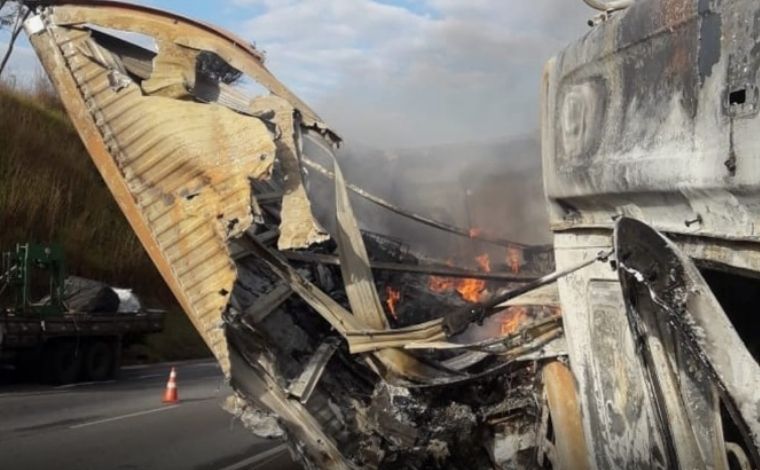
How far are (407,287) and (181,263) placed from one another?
3.80 ft

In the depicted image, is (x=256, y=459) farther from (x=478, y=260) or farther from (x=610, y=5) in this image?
(x=610, y=5)

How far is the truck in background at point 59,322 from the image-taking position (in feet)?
47.0

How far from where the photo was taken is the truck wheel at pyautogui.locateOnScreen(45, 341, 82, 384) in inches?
581

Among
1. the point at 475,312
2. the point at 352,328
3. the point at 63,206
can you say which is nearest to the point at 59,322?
the point at 63,206

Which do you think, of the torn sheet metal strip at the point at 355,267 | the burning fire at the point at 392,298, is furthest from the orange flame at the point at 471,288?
the torn sheet metal strip at the point at 355,267

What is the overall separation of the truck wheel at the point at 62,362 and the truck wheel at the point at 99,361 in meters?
0.21

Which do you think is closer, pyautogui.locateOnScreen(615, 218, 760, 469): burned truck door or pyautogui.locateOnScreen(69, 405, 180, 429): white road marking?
pyautogui.locateOnScreen(615, 218, 760, 469): burned truck door

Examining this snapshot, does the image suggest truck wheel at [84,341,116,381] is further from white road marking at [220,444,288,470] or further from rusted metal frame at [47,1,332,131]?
rusted metal frame at [47,1,332,131]

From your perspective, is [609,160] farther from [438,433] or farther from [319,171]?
[319,171]

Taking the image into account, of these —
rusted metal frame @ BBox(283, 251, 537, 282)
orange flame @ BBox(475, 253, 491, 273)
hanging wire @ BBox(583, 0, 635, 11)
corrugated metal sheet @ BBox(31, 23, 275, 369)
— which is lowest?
orange flame @ BBox(475, 253, 491, 273)

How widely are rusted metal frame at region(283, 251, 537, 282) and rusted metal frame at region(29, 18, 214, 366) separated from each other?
0.61 meters

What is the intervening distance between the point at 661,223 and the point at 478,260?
2408 millimetres

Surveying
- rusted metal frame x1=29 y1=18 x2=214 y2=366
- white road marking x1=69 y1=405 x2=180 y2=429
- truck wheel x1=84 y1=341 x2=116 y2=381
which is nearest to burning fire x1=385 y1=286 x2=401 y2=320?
rusted metal frame x1=29 y1=18 x2=214 y2=366

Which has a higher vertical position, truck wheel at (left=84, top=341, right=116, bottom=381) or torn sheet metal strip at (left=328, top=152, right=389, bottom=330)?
torn sheet metal strip at (left=328, top=152, right=389, bottom=330)
